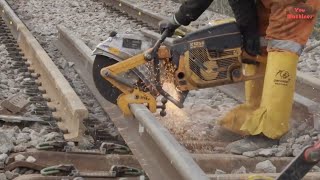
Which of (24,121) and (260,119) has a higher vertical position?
(260,119)

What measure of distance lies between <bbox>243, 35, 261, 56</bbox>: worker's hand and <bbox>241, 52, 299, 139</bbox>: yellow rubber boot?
1.08 feet

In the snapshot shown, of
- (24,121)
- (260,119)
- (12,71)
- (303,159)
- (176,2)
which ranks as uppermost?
(303,159)

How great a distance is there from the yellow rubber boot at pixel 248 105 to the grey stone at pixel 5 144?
1.86 m

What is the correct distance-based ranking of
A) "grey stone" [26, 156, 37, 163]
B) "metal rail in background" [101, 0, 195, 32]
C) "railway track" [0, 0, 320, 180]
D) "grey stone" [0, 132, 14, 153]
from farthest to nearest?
"metal rail in background" [101, 0, 195, 32] → "grey stone" [0, 132, 14, 153] → "grey stone" [26, 156, 37, 163] → "railway track" [0, 0, 320, 180]

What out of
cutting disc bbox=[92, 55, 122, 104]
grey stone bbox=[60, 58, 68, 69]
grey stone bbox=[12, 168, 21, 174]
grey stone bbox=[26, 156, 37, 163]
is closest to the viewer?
grey stone bbox=[12, 168, 21, 174]

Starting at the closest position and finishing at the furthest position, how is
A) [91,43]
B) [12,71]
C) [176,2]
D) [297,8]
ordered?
1. [297,8]
2. [12,71]
3. [91,43]
4. [176,2]

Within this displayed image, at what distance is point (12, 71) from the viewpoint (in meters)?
7.42

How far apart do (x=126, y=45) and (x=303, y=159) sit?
2923mm

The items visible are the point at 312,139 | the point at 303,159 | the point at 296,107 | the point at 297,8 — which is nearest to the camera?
the point at 303,159

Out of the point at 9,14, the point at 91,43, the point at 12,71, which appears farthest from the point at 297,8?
the point at 9,14

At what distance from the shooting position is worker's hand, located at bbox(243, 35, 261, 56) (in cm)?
510

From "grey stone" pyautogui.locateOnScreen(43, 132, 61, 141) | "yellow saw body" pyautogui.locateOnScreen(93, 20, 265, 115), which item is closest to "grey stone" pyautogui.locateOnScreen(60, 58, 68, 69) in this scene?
"yellow saw body" pyautogui.locateOnScreen(93, 20, 265, 115)

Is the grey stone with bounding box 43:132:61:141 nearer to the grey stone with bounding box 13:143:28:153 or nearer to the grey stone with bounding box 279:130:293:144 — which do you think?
the grey stone with bounding box 13:143:28:153

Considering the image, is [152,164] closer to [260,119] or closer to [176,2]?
[260,119]
